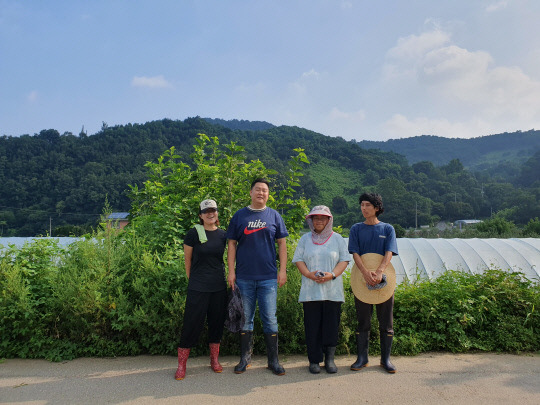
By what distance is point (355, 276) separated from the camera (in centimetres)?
420

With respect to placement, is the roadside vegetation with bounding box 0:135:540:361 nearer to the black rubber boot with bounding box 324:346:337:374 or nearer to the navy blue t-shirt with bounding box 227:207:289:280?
the black rubber boot with bounding box 324:346:337:374

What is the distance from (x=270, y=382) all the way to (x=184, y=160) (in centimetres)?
4163

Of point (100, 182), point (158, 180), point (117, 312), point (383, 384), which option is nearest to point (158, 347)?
point (117, 312)

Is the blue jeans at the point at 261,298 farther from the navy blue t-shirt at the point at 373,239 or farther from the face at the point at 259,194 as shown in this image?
the navy blue t-shirt at the point at 373,239

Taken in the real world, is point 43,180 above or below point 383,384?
above

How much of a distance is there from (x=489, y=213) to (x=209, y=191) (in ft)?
257

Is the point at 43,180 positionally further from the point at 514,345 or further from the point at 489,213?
the point at 489,213

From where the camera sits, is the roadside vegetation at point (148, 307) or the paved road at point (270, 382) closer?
the paved road at point (270, 382)

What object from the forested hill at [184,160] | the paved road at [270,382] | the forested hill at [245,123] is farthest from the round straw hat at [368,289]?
the forested hill at [245,123]

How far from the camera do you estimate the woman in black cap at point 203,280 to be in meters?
3.94

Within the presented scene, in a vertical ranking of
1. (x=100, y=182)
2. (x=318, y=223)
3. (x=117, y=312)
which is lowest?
(x=117, y=312)

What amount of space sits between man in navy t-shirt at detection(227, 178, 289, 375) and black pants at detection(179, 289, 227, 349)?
0.23 m

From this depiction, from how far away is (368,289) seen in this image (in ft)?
13.4

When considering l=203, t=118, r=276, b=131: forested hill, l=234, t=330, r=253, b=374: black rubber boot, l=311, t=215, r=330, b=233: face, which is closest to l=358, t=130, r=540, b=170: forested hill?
l=203, t=118, r=276, b=131: forested hill
